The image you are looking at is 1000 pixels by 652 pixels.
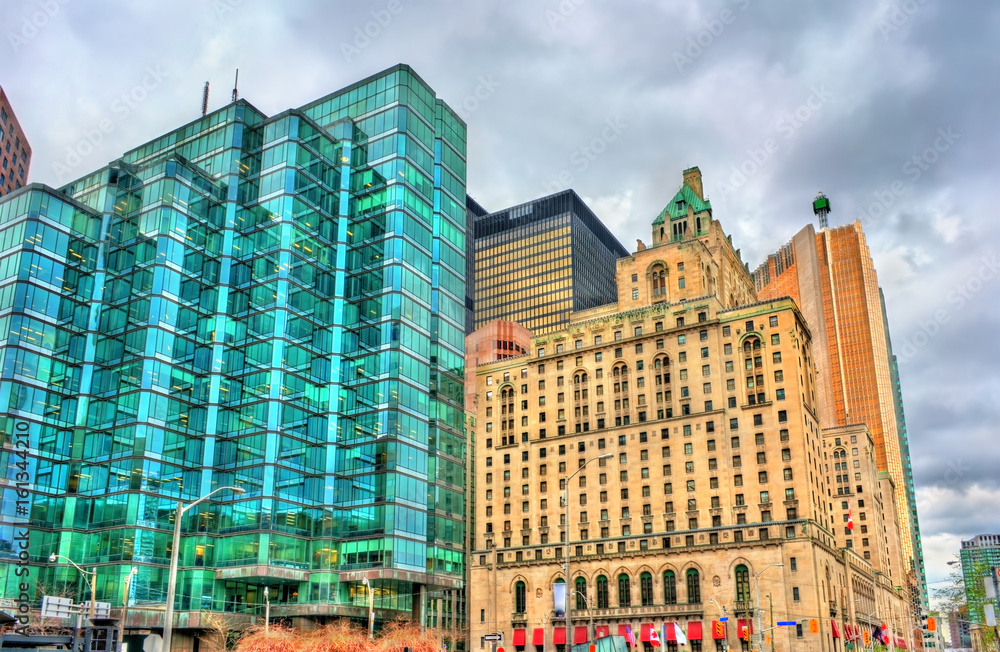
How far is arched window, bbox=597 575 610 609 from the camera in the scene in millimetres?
122750

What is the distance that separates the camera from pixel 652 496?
124125 millimetres

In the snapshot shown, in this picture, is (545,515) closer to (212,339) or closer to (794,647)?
(794,647)

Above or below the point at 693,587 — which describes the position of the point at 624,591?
below

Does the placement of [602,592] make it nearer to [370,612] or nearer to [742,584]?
[742,584]

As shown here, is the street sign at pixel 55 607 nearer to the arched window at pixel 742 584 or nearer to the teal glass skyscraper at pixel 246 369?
the teal glass skyscraper at pixel 246 369

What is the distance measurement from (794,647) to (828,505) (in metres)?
29.7

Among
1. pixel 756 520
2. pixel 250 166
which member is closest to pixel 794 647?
pixel 756 520

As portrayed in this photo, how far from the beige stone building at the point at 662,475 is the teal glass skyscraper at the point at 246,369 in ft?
90.9

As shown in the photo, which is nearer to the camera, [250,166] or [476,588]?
[250,166]

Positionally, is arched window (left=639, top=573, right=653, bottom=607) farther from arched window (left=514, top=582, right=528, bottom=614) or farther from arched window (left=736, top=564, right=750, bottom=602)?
arched window (left=514, top=582, right=528, bottom=614)

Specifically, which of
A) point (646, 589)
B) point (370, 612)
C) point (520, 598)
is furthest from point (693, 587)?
point (370, 612)

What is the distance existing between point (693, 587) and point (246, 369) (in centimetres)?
6400

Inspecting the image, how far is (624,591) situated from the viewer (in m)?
122

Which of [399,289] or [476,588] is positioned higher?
[399,289]
